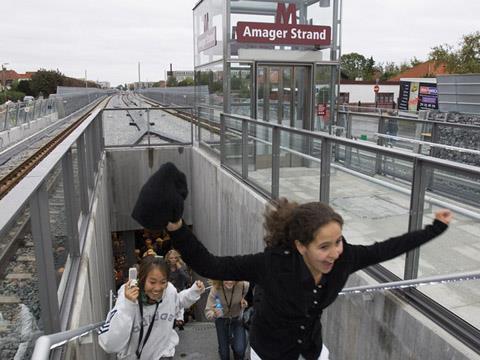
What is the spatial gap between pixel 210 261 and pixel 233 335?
3.68 meters

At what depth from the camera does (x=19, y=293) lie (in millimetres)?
2082

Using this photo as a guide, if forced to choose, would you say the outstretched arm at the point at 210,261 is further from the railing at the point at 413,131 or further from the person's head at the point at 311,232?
the railing at the point at 413,131

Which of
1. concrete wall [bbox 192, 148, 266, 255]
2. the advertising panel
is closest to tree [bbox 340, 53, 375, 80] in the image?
the advertising panel

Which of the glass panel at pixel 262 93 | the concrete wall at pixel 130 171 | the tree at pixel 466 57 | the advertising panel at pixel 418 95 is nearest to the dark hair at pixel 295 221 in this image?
the glass panel at pixel 262 93

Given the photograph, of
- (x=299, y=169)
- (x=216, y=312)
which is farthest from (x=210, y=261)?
(x=299, y=169)

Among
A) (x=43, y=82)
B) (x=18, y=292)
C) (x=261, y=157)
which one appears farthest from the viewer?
(x=43, y=82)

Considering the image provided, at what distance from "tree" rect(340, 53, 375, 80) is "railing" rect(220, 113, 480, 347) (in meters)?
86.7

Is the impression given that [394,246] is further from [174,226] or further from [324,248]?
[174,226]

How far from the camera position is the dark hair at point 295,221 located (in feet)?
7.14

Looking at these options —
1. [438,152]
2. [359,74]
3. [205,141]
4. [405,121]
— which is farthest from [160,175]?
[359,74]

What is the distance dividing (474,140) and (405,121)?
154cm

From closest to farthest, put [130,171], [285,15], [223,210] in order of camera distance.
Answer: [223,210]
[285,15]
[130,171]

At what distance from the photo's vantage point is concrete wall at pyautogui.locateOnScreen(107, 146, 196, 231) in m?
12.7

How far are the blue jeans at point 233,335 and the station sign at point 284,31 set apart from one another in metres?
5.77
